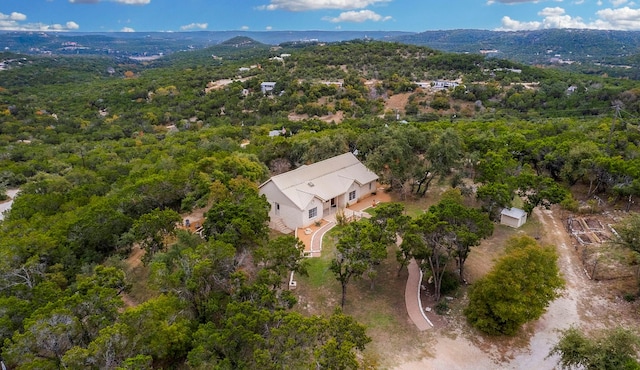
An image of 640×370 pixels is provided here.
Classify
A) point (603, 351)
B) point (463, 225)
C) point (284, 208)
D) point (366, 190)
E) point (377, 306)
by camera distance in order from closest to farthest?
point (603, 351) < point (377, 306) < point (463, 225) < point (284, 208) < point (366, 190)

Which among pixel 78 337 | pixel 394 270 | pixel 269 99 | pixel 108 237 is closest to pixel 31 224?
pixel 108 237

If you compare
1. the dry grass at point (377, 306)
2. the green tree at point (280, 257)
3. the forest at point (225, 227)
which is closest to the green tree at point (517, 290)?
the forest at point (225, 227)

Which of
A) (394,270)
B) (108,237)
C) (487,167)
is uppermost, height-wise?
(487,167)

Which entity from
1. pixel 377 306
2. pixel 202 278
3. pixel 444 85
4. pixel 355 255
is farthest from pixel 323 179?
pixel 444 85

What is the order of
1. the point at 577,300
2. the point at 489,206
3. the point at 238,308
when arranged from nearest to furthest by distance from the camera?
the point at 238,308, the point at 577,300, the point at 489,206

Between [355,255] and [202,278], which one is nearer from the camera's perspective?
[202,278]

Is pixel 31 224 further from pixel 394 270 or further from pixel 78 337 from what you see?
pixel 394 270

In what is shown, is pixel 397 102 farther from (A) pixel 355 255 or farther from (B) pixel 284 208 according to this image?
(A) pixel 355 255
